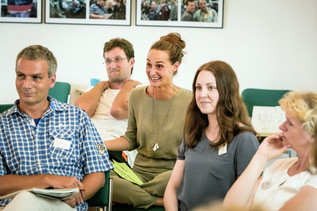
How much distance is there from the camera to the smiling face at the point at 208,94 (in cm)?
206

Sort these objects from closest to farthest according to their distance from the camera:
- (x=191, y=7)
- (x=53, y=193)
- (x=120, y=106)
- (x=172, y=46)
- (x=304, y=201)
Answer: (x=304, y=201)
(x=53, y=193)
(x=172, y=46)
(x=120, y=106)
(x=191, y=7)

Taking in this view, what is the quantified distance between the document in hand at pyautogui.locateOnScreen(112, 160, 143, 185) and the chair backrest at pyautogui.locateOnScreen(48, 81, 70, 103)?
277 cm

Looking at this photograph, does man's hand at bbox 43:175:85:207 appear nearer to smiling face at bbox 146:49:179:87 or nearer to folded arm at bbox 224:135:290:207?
folded arm at bbox 224:135:290:207

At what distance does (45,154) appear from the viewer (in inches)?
85.6

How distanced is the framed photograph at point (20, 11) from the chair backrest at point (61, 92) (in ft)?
3.29

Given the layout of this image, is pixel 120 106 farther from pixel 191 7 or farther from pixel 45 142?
pixel 191 7

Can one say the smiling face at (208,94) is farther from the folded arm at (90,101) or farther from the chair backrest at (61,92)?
the chair backrest at (61,92)

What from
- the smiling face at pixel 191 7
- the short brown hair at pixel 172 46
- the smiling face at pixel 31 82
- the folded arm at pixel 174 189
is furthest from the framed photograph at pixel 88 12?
the folded arm at pixel 174 189

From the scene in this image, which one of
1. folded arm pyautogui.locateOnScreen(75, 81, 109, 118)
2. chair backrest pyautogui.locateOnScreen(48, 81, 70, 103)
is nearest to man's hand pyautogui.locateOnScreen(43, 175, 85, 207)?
folded arm pyautogui.locateOnScreen(75, 81, 109, 118)

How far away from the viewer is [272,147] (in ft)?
5.63

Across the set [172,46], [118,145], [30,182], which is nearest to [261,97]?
[172,46]

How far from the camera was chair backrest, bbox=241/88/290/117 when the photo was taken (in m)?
5.26

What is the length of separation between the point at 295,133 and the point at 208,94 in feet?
2.00

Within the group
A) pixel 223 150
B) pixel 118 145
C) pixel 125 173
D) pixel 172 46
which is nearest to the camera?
pixel 223 150
